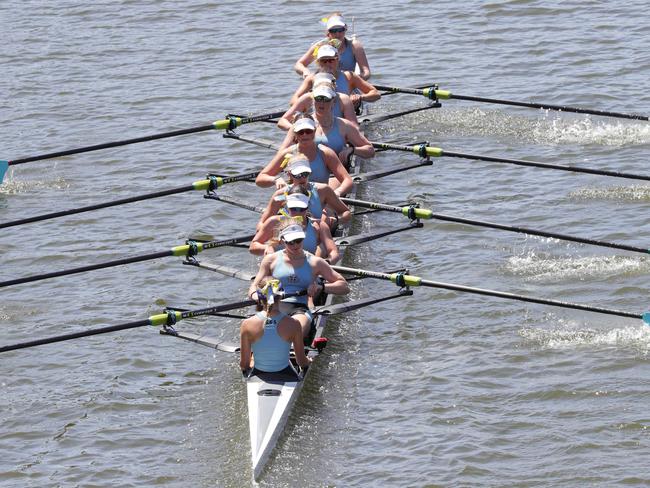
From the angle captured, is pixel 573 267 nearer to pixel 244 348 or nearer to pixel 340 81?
pixel 340 81

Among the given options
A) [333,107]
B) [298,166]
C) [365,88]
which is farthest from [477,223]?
[365,88]

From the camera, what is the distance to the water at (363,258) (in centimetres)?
1327

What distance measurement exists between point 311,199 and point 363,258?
2.16 m

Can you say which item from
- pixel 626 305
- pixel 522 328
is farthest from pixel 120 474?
pixel 626 305

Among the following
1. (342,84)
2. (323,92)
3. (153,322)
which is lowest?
(153,322)

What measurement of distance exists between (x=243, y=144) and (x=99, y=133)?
7.86 ft

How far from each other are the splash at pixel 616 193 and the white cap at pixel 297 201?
5.55m

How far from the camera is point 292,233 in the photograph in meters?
13.9

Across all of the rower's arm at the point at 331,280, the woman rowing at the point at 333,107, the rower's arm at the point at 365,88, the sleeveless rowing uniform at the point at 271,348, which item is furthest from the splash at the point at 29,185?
the sleeveless rowing uniform at the point at 271,348

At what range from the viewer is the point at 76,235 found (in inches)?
745

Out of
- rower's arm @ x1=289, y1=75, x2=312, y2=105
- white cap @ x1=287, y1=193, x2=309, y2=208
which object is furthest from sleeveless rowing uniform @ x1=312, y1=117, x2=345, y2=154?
white cap @ x1=287, y1=193, x2=309, y2=208

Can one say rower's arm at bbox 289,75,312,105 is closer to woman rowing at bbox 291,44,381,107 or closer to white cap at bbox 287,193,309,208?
woman rowing at bbox 291,44,381,107

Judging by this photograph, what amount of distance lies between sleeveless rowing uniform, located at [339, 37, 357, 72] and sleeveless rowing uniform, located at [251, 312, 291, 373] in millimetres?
8058

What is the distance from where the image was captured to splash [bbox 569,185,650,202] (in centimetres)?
1878
